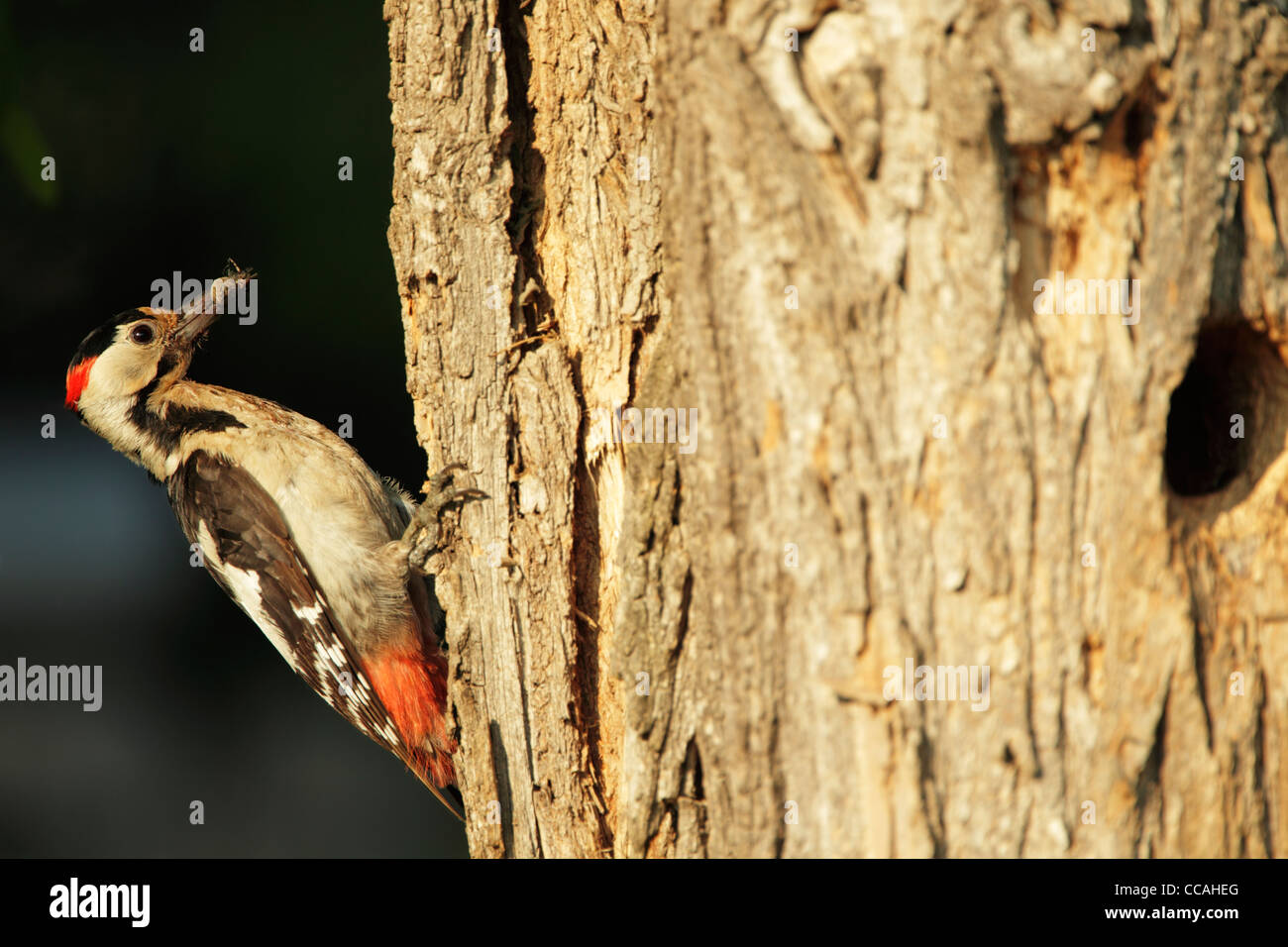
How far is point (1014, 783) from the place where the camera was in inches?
63.3

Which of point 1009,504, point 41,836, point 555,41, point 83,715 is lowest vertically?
point 41,836

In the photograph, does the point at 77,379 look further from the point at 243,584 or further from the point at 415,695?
the point at 415,695

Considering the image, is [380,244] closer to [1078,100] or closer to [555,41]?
[555,41]

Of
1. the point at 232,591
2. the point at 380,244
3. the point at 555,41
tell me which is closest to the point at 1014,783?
the point at 555,41

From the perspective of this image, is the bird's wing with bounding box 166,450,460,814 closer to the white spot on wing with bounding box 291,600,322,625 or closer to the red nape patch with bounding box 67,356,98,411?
the white spot on wing with bounding box 291,600,322,625

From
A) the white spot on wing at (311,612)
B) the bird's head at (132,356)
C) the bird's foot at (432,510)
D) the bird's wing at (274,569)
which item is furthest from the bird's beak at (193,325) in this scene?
the bird's foot at (432,510)

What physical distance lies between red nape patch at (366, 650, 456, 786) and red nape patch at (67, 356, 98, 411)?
1353 mm

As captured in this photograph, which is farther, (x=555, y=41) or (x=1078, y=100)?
(x=555, y=41)

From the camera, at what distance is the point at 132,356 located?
3.49 m

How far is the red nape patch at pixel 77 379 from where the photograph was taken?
354 centimetres

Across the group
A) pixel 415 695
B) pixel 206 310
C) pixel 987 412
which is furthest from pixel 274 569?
pixel 987 412

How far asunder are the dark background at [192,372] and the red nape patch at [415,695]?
1260mm

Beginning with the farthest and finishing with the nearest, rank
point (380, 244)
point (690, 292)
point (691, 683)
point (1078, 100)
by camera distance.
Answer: point (380, 244) → point (691, 683) → point (690, 292) → point (1078, 100)

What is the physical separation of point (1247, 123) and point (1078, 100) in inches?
12.3
